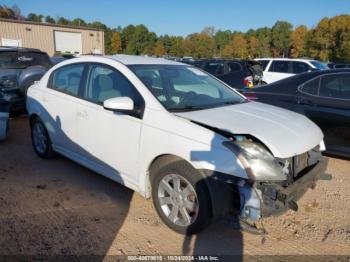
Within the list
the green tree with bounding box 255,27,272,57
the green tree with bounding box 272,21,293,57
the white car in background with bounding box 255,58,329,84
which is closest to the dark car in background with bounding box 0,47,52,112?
the white car in background with bounding box 255,58,329,84

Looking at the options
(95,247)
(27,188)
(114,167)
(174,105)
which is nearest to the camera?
(95,247)

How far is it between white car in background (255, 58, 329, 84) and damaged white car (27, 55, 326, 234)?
9384 mm

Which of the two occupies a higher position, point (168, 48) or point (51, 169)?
point (168, 48)

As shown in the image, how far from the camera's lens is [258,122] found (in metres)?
3.28

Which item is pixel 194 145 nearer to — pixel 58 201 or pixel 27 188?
pixel 58 201

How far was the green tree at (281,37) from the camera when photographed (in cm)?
8425

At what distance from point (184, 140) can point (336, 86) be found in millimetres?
3298

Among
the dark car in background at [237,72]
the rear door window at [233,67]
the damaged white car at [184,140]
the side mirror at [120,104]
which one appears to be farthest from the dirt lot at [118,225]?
the rear door window at [233,67]

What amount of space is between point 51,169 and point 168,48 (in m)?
93.0

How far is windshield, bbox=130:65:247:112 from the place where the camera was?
359 centimetres

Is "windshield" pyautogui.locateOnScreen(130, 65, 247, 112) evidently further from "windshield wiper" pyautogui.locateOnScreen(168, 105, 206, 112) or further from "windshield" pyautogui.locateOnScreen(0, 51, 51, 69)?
"windshield" pyautogui.locateOnScreen(0, 51, 51, 69)

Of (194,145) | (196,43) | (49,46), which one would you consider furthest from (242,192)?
(196,43)

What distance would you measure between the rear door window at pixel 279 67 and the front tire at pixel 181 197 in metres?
11.2

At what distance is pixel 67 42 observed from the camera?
4231 centimetres
